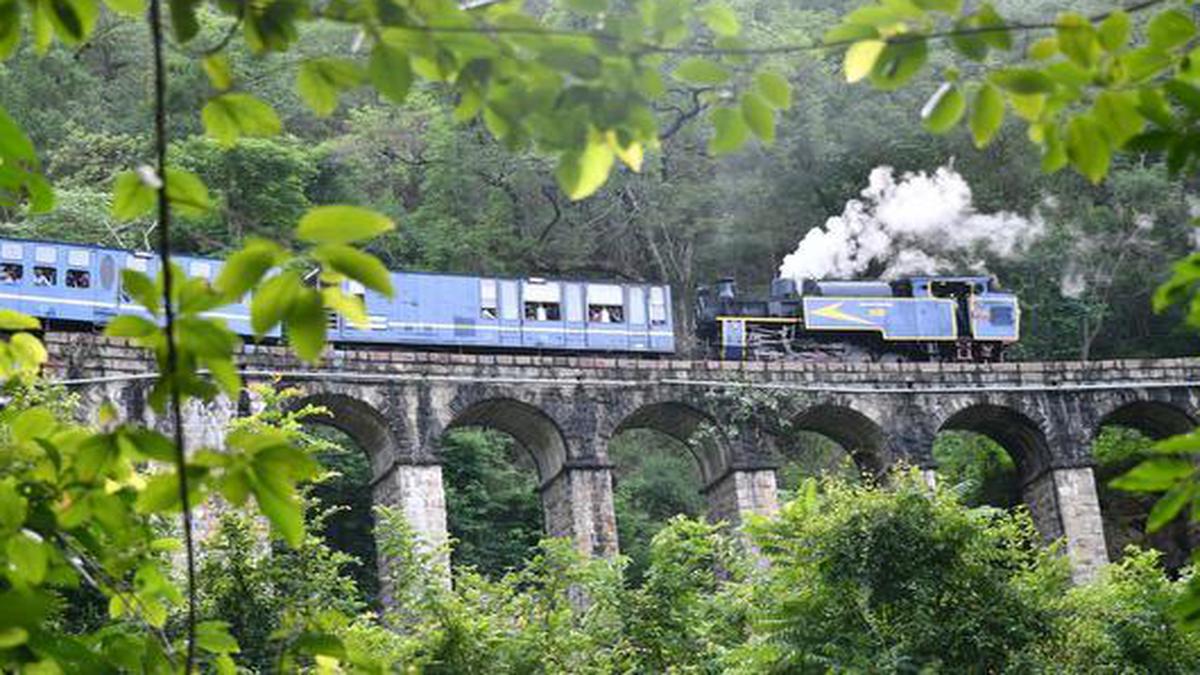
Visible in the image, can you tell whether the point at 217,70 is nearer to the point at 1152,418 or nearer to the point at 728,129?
the point at 728,129

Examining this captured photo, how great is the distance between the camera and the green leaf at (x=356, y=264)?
2.15m

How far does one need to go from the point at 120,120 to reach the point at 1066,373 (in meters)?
26.4

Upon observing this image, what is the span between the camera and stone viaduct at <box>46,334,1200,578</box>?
24.1 meters

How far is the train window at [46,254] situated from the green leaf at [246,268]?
24819 millimetres

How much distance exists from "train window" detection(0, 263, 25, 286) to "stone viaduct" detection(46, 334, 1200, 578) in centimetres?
327

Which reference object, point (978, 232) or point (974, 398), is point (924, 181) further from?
point (974, 398)

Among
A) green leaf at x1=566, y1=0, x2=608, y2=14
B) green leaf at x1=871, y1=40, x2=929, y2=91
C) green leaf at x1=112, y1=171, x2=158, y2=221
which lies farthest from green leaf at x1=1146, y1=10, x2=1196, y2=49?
green leaf at x1=112, y1=171, x2=158, y2=221

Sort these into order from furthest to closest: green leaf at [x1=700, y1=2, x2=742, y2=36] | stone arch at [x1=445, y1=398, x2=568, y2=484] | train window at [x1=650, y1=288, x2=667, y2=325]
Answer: train window at [x1=650, y1=288, x2=667, y2=325] → stone arch at [x1=445, y1=398, x2=568, y2=484] → green leaf at [x1=700, y1=2, x2=742, y2=36]

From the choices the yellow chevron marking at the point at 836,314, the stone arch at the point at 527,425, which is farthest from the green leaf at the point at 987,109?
the yellow chevron marking at the point at 836,314

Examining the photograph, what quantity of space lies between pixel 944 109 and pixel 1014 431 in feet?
89.6

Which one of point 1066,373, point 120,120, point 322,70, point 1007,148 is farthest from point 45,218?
point 322,70

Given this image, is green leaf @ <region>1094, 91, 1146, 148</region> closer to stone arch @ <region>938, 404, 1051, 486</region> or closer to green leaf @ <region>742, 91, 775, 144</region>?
green leaf @ <region>742, 91, 775, 144</region>

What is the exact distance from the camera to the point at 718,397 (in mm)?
26656

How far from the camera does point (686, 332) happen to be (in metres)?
41.1
